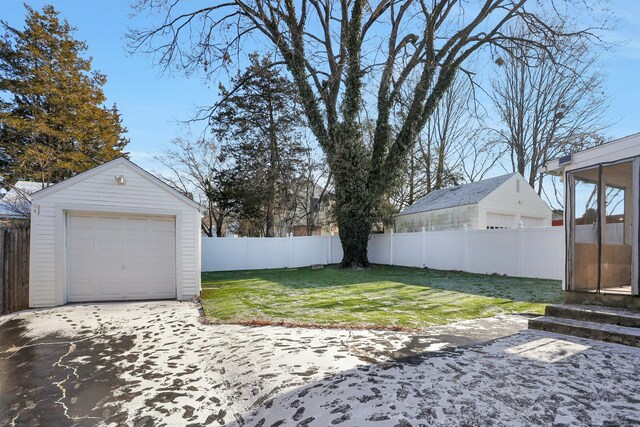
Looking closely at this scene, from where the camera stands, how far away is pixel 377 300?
700cm

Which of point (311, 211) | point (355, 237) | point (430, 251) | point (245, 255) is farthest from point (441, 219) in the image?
point (245, 255)

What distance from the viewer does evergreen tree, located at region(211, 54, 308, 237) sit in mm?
17906

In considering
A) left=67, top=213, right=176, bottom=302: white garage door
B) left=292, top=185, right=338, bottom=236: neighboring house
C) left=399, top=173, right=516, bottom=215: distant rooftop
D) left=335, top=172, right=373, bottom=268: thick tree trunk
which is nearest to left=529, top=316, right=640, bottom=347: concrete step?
left=67, top=213, right=176, bottom=302: white garage door

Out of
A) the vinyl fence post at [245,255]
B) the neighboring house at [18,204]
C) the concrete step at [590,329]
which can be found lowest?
the vinyl fence post at [245,255]

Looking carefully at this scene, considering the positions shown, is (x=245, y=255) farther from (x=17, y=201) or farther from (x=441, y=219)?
(x=441, y=219)

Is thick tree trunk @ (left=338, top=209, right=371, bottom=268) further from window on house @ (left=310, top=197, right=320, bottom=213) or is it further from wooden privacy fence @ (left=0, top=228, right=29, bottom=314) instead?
wooden privacy fence @ (left=0, top=228, right=29, bottom=314)

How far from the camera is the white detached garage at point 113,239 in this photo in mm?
7176

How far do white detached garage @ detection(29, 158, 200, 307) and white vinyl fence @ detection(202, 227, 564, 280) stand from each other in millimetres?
6251

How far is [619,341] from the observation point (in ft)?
12.9

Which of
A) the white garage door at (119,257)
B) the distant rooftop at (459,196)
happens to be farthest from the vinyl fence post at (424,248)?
the white garage door at (119,257)

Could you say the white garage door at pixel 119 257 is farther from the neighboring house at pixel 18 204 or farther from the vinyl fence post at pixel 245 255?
the vinyl fence post at pixel 245 255

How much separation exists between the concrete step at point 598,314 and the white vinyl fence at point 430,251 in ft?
14.0

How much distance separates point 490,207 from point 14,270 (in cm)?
1594

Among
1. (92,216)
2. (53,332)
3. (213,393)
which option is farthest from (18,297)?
(213,393)
